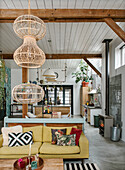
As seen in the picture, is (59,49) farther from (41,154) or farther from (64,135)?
(41,154)

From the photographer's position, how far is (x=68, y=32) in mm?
4629

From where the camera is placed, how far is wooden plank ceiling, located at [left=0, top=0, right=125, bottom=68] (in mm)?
3135

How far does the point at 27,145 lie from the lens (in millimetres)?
3420

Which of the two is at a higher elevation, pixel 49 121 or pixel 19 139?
pixel 49 121

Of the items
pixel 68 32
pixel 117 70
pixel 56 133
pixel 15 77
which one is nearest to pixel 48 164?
pixel 56 133

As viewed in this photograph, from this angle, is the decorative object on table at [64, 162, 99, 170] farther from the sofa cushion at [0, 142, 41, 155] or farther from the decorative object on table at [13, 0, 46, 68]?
the decorative object on table at [13, 0, 46, 68]

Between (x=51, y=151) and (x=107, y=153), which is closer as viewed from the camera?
(x=51, y=151)

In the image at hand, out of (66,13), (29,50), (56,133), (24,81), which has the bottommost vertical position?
(56,133)

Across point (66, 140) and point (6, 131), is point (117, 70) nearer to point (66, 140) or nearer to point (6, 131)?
point (66, 140)

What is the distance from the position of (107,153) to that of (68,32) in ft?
11.4

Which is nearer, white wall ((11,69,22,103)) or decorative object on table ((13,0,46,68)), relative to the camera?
decorative object on table ((13,0,46,68))

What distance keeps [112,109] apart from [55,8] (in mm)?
4126

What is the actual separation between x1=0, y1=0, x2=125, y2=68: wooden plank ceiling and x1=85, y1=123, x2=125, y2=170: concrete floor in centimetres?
329

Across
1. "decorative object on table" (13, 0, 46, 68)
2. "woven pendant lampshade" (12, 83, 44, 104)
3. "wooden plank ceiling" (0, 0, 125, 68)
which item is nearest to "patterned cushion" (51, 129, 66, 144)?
"woven pendant lampshade" (12, 83, 44, 104)
